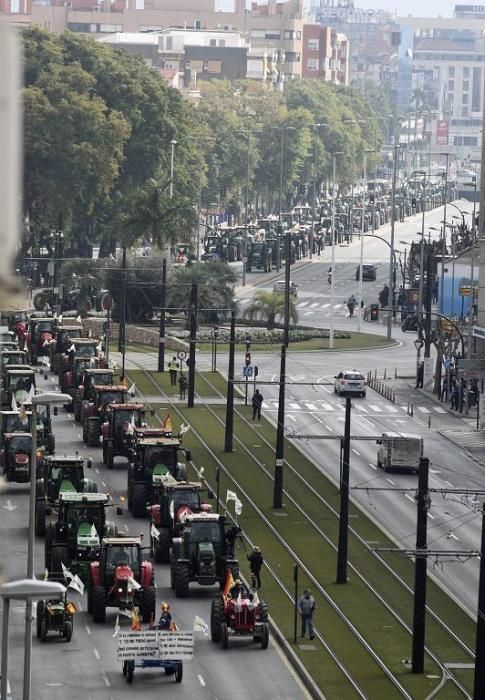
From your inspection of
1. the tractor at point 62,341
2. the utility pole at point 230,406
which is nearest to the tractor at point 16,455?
the utility pole at point 230,406

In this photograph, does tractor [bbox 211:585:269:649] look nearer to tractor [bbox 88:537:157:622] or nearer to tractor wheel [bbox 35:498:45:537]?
tractor [bbox 88:537:157:622]

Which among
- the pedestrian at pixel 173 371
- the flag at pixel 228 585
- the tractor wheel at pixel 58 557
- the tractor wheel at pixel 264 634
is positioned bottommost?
the pedestrian at pixel 173 371

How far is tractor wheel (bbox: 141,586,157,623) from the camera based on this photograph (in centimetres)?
4559

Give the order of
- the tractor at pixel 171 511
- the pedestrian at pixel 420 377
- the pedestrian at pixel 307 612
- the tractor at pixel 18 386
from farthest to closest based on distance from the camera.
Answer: the pedestrian at pixel 420 377, the tractor at pixel 18 386, the tractor at pixel 171 511, the pedestrian at pixel 307 612

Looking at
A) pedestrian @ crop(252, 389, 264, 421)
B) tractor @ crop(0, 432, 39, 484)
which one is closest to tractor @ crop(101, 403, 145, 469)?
tractor @ crop(0, 432, 39, 484)

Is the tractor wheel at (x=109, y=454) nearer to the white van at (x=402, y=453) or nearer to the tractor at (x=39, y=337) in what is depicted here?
the white van at (x=402, y=453)

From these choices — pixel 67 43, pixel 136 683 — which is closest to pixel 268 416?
pixel 136 683

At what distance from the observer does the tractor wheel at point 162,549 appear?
55312 millimetres

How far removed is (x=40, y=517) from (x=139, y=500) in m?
5.13

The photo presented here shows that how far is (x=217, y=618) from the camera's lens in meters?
Result: 45.4

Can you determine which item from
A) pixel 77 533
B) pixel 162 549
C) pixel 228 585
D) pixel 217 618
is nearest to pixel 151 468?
pixel 162 549

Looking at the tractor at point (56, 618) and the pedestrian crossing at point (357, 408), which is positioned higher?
the tractor at point (56, 618)

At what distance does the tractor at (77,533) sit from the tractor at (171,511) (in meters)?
2.28

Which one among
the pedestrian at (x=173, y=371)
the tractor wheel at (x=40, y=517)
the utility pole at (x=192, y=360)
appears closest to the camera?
the tractor wheel at (x=40, y=517)
